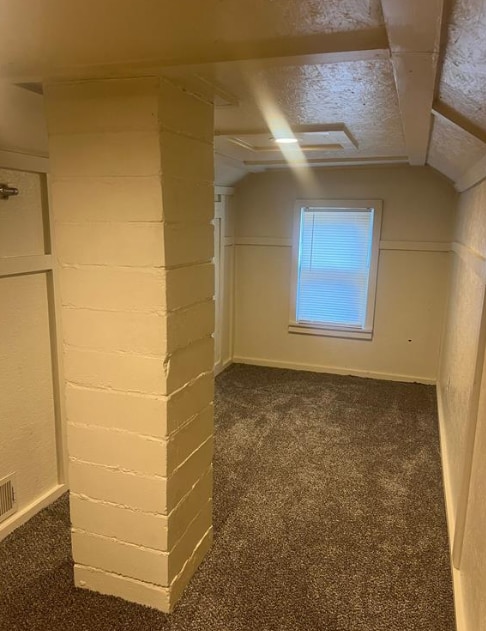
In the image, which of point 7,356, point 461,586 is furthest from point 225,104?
point 461,586

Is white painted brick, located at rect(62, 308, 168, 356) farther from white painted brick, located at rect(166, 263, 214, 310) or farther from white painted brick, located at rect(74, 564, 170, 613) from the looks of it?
white painted brick, located at rect(74, 564, 170, 613)

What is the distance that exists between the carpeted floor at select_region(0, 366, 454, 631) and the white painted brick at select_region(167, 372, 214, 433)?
2.39ft

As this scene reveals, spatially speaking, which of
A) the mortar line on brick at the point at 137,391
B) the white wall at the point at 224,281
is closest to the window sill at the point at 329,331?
the white wall at the point at 224,281

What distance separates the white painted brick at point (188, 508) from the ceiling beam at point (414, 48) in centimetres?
163

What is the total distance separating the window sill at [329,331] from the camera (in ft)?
14.6

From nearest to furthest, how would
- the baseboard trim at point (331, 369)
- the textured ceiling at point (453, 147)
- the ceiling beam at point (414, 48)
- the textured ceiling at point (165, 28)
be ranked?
the ceiling beam at point (414, 48)
the textured ceiling at point (165, 28)
the textured ceiling at point (453, 147)
the baseboard trim at point (331, 369)

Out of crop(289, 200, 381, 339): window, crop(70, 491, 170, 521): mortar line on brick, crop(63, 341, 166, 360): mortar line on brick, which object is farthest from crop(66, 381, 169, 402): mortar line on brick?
crop(289, 200, 381, 339): window

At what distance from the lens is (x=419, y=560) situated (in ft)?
6.91

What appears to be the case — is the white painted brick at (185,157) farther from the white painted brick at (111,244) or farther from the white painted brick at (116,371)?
the white painted brick at (116,371)

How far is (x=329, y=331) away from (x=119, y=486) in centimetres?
310

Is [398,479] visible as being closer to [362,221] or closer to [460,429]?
[460,429]

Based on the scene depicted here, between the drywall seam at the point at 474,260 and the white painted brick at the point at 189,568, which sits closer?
the white painted brick at the point at 189,568

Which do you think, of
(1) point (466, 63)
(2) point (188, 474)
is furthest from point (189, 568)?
(1) point (466, 63)

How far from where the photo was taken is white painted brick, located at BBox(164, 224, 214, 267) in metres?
1.58
